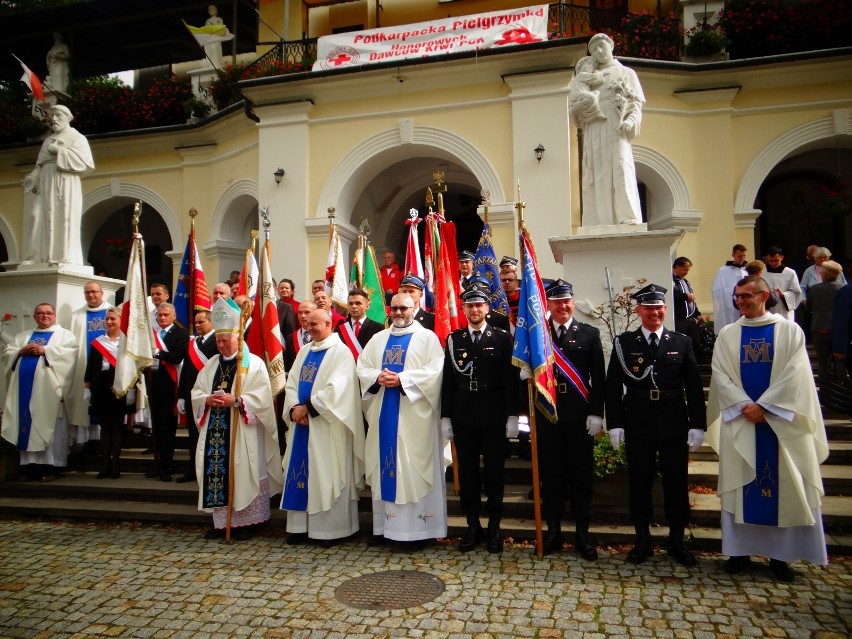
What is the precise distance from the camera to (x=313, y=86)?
460 inches

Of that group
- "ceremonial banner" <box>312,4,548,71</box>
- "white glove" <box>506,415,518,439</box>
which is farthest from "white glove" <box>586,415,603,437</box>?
"ceremonial banner" <box>312,4,548,71</box>

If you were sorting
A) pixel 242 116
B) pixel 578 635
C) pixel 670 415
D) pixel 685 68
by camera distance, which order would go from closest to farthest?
pixel 578 635, pixel 670 415, pixel 685 68, pixel 242 116

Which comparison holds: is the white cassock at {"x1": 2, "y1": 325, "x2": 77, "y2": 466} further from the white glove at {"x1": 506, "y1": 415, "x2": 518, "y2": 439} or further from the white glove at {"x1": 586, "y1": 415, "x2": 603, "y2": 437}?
the white glove at {"x1": 586, "y1": 415, "x2": 603, "y2": 437}

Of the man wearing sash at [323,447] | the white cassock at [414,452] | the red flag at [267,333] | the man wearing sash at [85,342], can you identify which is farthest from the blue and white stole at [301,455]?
the man wearing sash at [85,342]

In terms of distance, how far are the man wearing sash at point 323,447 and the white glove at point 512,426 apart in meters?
1.34

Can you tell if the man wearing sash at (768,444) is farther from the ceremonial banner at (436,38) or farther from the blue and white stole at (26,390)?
the ceremonial banner at (436,38)

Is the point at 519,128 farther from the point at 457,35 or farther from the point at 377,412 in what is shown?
the point at 377,412

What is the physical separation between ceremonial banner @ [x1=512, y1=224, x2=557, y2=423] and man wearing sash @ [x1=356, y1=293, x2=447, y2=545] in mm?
779

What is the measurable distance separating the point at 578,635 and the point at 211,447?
3.59 meters

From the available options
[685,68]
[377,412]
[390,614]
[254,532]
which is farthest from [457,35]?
[390,614]

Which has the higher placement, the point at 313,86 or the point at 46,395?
the point at 313,86

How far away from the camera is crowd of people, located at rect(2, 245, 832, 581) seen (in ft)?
14.5

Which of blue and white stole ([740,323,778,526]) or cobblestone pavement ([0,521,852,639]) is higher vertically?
blue and white stole ([740,323,778,526])

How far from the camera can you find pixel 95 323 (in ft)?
26.7
